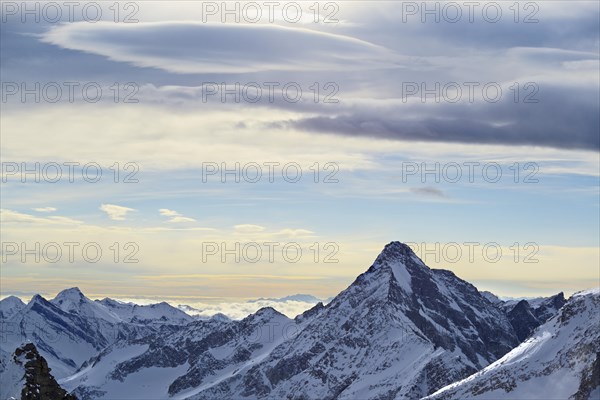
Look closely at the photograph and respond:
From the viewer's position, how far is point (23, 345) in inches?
1535

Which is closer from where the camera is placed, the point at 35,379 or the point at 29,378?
the point at 35,379

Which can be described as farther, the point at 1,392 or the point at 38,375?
the point at 1,392

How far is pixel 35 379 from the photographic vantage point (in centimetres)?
3738

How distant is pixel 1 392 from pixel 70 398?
3505mm

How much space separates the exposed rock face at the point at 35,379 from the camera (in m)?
37.1

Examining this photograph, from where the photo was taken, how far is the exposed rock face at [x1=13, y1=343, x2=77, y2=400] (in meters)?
37.1

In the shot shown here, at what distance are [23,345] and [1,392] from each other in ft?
7.27

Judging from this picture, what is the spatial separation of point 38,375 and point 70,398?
1.32 metres

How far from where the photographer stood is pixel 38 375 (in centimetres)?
3744

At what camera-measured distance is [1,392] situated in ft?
131

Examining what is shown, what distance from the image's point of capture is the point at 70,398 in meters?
37.8
